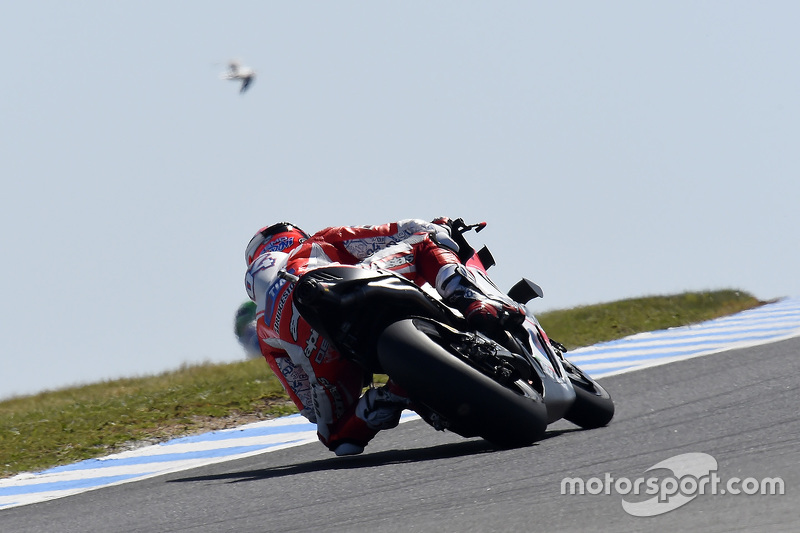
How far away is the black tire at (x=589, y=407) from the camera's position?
→ 520 centimetres

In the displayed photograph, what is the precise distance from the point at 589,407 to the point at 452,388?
1282 millimetres

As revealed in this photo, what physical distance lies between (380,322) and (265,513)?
114 cm

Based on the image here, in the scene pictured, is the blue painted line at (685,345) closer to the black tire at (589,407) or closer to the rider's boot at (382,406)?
the black tire at (589,407)

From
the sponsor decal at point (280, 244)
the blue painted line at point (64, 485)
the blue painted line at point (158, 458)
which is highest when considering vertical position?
the sponsor decal at point (280, 244)

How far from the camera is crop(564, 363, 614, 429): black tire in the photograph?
17.0 ft

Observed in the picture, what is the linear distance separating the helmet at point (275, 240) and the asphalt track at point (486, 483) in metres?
1.17

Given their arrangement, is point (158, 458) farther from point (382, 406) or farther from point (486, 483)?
point (486, 483)

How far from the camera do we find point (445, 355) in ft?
13.9

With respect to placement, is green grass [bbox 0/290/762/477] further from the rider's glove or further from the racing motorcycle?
the rider's glove

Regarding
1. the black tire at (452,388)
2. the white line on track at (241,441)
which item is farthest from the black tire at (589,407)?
the white line on track at (241,441)

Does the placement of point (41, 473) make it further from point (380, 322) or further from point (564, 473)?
point (564, 473)

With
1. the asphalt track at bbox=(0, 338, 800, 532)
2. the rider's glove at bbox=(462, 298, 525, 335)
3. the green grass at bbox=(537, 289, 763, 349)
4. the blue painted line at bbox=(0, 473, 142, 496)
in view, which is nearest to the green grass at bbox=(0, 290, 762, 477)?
the green grass at bbox=(537, 289, 763, 349)

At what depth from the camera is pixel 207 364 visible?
11281mm

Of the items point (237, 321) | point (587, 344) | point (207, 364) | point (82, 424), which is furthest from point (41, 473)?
point (237, 321)
